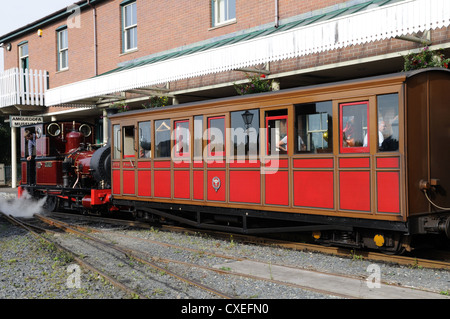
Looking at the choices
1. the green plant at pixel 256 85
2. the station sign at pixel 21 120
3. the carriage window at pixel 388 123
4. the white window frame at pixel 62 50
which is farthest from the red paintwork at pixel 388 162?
the white window frame at pixel 62 50

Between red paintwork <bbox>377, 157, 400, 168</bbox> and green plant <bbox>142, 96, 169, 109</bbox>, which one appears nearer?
red paintwork <bbox>377, 157, 400, 168</bbox>

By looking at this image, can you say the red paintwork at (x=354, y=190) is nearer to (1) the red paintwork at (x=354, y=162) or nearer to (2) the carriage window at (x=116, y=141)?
(1) the red paintwork at (x=354, y=162)

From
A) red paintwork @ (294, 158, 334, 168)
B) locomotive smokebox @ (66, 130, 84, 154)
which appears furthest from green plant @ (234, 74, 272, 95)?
locomotive smokebox @ (66, 130, 84, 154)

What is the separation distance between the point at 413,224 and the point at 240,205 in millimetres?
3066

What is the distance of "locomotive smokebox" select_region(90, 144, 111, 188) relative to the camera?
12.6m

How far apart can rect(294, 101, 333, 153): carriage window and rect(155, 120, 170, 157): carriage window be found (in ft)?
10.6

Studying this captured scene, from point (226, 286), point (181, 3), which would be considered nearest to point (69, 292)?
point (226, 286)

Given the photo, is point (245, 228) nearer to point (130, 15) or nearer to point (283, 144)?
point (283, 144)

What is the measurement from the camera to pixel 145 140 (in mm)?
10703

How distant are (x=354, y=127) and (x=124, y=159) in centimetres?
583

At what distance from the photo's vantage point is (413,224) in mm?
6734

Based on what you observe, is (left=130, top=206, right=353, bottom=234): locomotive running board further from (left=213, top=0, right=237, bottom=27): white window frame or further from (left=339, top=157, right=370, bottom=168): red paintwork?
(left=213, top=0, right=237, bottom=27): white window frame

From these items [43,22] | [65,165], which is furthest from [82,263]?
[43,22]

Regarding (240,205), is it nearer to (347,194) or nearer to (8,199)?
(347,194)
